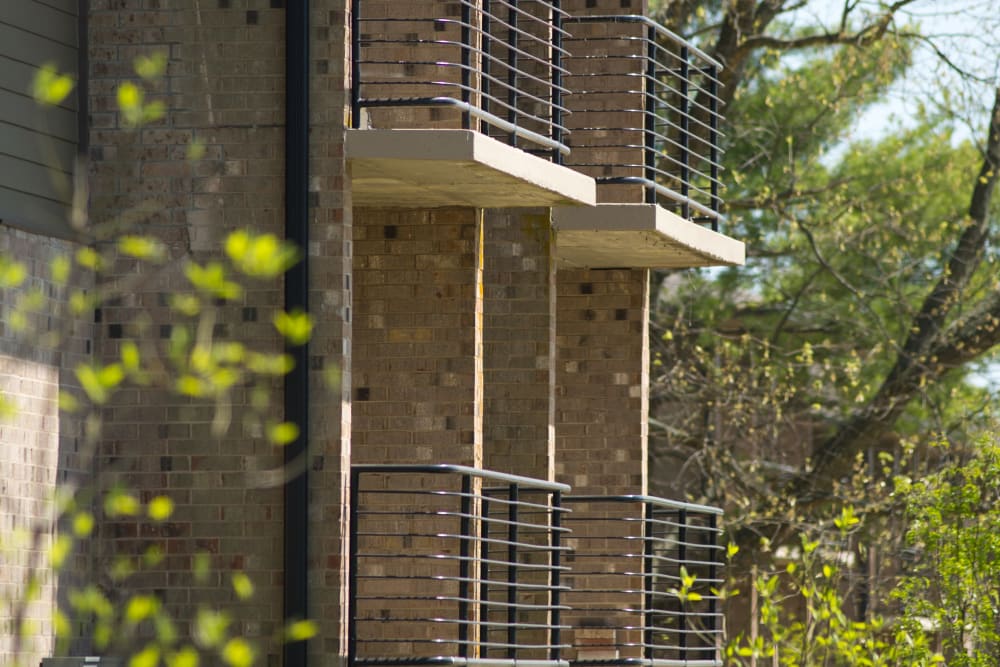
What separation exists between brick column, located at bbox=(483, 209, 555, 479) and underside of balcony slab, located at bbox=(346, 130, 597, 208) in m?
1.12

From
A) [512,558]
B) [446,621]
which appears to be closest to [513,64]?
[512,558]

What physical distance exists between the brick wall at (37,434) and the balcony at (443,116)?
69.0 inches

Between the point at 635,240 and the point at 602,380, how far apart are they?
1.50 meters

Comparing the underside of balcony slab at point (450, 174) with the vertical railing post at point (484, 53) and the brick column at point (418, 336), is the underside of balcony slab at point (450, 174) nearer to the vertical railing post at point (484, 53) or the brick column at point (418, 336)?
the brick column at point (418, 336)

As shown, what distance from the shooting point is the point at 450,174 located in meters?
11.0

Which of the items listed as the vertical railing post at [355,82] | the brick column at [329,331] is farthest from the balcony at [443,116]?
the brick column at [329,331]

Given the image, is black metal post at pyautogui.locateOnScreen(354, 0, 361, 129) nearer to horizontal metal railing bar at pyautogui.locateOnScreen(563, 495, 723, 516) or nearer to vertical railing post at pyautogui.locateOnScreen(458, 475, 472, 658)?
vertical railing post at pyautogui.locateOnScreen(458, 475, 472, 658)

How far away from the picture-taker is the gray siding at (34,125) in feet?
32.4

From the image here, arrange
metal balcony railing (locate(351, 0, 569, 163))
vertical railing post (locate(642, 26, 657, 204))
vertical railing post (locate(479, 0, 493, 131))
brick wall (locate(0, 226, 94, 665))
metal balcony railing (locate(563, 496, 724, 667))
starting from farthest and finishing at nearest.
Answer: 1. metal balcony railing (locate(563, 496, 724, 667))
2. vertical railing post (locate(642, 26, 657, 204))
3. metal balcony railing (locate(351, 0, 569, 163))
4. vertical railing post (locate(479, 0, 493, 131))
5. brick wall (locate(0, 226, 94, 665))

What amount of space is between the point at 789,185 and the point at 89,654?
13.5m

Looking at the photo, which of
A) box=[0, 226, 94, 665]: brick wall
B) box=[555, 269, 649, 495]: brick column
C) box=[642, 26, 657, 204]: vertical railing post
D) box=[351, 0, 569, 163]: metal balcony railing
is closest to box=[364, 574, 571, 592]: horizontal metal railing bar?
box=[0, 226, 94, 665]: brick wall

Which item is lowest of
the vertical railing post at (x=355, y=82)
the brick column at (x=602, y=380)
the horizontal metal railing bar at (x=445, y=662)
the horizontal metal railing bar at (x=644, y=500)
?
the horizontal metal railing bar at (x=445, y=662)

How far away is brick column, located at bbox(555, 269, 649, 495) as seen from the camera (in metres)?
14.6

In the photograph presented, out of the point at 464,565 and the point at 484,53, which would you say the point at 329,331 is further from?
the point at 484,53
